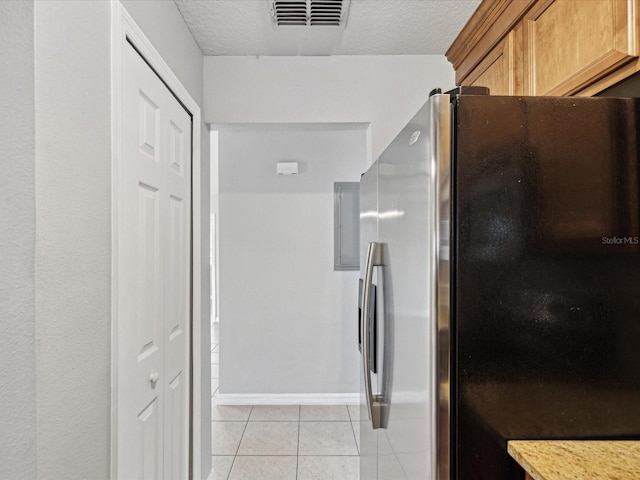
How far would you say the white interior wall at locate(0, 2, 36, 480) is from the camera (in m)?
0.78

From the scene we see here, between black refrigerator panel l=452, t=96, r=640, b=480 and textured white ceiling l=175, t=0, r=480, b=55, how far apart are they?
1.27m

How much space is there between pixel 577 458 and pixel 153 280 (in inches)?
56.2

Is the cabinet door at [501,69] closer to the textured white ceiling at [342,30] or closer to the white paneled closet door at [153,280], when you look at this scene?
the textured white ceiling at [342,30]

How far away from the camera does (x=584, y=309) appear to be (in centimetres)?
90

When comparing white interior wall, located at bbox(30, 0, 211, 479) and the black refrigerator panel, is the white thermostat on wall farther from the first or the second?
the black refrigerator panel

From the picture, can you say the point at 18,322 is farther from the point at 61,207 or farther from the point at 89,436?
the point at 89,436

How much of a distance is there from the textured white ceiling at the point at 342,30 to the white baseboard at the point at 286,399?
2719mm

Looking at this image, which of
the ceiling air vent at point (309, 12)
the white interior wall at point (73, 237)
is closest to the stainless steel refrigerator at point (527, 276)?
the white interior wall at point (73, 237)

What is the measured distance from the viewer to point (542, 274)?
893mm

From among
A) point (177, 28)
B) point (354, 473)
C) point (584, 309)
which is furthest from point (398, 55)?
point (354, 473)

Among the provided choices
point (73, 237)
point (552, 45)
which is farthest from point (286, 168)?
point (73, 237)

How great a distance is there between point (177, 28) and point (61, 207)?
1.28 m

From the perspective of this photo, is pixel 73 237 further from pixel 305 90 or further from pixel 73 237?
pixel 305 90

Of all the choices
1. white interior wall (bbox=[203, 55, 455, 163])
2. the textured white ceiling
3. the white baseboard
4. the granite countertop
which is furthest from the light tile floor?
the textured white ceiling
